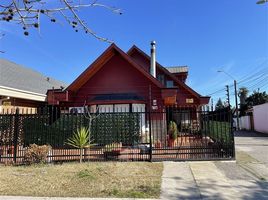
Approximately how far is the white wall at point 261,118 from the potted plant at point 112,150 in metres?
20.3

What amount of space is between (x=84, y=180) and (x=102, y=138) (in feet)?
15.6

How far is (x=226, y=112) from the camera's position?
11.0 meters

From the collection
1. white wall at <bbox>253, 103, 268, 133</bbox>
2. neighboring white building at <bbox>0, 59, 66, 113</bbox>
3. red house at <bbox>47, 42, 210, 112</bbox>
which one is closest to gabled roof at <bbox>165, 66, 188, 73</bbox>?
white wall at <bbox>253, 103, 268, 133</bbox>

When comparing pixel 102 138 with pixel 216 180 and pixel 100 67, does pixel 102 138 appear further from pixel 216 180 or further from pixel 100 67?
pixel 100 67

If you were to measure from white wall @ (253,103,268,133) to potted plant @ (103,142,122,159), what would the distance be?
66.7 ft

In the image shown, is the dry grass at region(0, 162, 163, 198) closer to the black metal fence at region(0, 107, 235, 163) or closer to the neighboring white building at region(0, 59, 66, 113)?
the black metal fence at region(0, 107, 235, 163)

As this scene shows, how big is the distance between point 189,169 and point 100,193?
376cm

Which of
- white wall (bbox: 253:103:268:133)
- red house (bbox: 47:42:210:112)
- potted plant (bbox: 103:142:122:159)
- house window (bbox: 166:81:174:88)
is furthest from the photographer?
white wall (bbox: 253:103:268:133)

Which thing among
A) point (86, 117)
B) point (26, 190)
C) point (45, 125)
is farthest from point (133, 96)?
point (26, 190)

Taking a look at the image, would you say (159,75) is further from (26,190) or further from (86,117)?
(26,190)

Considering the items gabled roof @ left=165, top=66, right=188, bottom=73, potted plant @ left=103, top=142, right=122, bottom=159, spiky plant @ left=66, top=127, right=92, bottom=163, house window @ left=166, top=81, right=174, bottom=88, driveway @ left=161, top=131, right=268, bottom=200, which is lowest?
driveway @ left=161, top=131, right=268, bottom=200

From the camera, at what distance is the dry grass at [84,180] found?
6617 mm

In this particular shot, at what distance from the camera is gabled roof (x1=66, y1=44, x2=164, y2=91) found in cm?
1706

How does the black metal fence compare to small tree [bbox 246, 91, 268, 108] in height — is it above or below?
below
